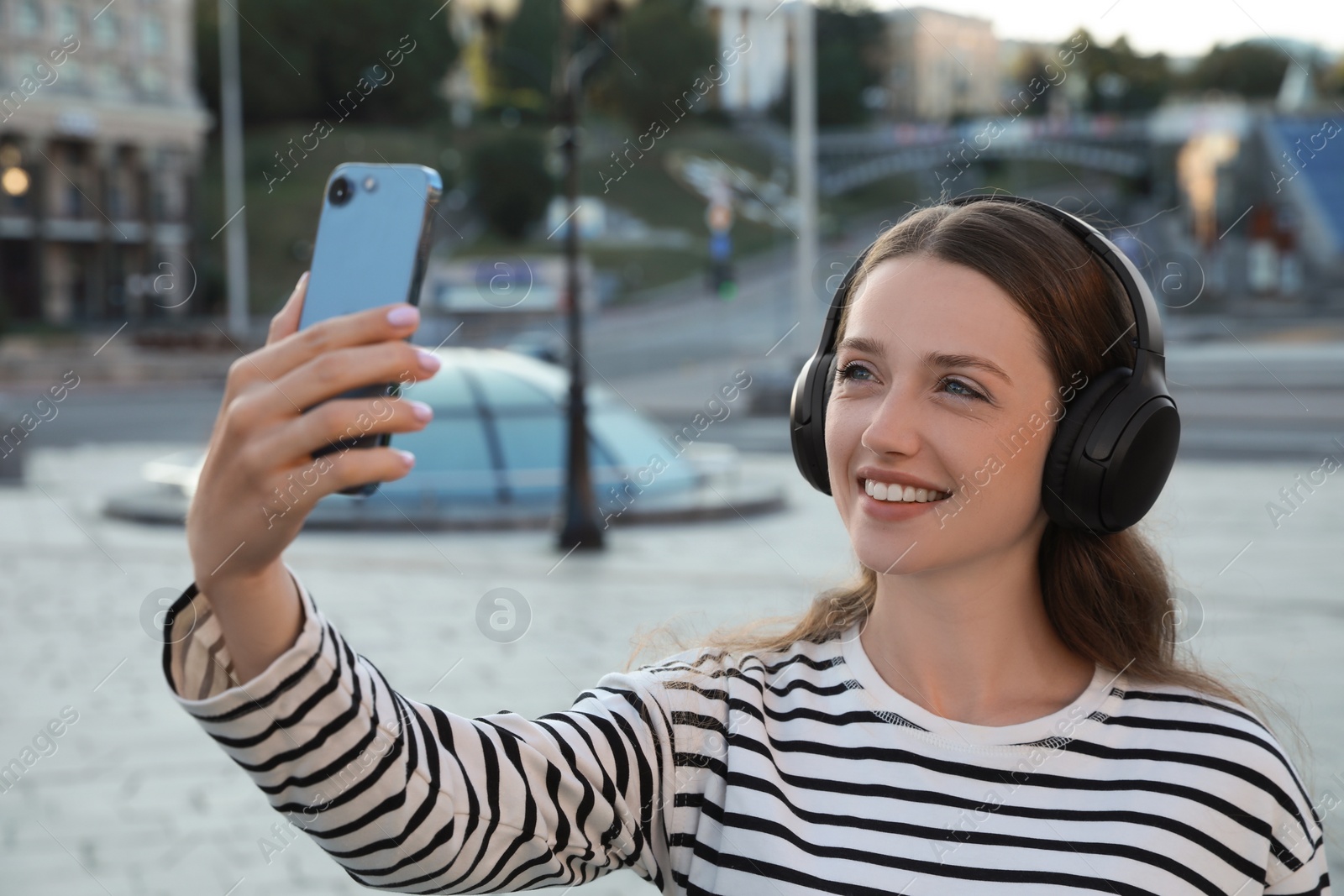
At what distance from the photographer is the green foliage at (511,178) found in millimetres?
62406

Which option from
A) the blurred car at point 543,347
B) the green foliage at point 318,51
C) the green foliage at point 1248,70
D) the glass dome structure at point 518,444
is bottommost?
the blurred car at point 543,347

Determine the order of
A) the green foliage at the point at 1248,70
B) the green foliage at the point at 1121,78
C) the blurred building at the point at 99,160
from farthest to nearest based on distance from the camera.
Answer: the green foliage at the point at 1248,70, the green foliage at the point at 1121,78, the blurred building at the point at 99,160

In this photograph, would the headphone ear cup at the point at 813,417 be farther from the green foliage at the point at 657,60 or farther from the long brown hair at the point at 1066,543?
the green foliage at the point at 657,60

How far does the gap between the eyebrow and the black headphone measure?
0.44 feet

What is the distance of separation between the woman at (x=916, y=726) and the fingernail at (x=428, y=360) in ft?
1.18

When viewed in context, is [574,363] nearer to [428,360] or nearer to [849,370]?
[849,370]

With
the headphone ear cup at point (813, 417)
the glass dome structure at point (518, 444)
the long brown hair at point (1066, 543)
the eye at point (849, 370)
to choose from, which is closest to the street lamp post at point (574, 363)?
the glass dome structure at point (518, 444)

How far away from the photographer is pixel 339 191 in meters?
1.26

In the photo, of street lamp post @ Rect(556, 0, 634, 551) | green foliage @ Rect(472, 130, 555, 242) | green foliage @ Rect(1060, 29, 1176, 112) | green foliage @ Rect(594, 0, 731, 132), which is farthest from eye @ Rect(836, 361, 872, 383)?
green foliage @ Rect(1060, 29, 1176, 112)

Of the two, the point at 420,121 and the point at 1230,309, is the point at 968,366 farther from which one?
the point at 420,121

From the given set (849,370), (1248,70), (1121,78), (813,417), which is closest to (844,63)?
(1121,78)

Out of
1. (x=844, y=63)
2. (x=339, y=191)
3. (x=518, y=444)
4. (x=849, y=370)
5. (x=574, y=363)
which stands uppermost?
(x=844, y=63)

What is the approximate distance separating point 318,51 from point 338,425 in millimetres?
76587

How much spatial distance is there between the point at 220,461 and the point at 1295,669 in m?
6.35
